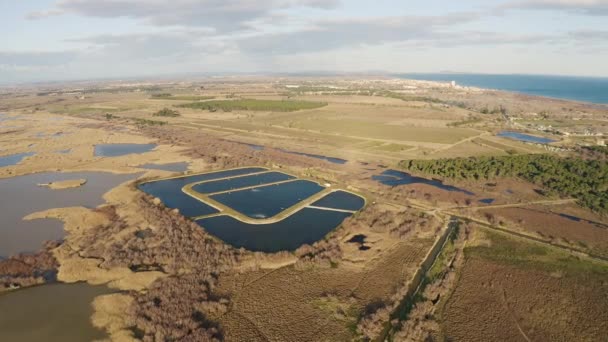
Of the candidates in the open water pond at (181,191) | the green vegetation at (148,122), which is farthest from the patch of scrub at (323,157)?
the green vegetation at (148,122)

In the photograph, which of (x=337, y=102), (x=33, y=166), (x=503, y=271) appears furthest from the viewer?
(x=337, y=102)

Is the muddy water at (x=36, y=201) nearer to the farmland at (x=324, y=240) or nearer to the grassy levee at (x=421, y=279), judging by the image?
the farmland at (x=324, y=240)

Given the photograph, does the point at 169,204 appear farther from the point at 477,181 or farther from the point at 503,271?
the point at 477,181

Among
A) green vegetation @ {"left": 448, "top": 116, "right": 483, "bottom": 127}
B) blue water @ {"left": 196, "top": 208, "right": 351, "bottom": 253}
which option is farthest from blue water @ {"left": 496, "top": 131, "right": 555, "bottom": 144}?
blue water @ {"left": 196, "top": 208, "right": 351, "bottom": 253}

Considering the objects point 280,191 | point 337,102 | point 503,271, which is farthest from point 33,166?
point 337,102

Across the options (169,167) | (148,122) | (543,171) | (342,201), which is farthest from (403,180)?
(148,122)

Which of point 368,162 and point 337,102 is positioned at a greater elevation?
point 337,102

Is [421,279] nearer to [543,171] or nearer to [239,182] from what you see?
[239,182]
